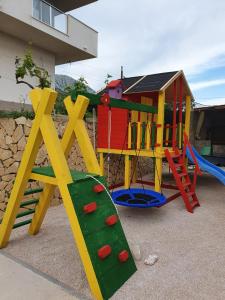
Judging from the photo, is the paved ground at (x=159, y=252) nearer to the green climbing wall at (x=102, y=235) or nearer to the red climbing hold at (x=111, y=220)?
the green climbing wall at (x=102, y=235)

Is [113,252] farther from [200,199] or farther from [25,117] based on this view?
[200,199]

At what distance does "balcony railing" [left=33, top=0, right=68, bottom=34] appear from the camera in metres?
9.35

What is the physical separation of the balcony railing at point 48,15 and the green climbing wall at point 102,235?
8653 mm

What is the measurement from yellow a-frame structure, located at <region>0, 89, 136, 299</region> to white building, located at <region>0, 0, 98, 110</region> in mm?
4877

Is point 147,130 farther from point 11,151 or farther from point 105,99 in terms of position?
point 11,151

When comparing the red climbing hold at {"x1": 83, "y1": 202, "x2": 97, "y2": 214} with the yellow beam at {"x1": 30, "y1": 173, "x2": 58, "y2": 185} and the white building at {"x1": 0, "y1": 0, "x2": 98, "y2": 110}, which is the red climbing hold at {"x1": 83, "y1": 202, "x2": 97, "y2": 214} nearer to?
the yellow beam at {"x1": 30, "y1": 173, "x2": 58, "y2": 185}

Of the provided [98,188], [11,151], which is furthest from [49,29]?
[98,188]

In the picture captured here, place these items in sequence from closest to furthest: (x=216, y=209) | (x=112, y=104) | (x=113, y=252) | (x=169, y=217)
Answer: (x=113, y=252) → (x=112, y=104) → (x=169, y=217) → (x=216, y=209)

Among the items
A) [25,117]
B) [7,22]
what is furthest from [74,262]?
[7,22]

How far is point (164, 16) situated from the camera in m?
6.51

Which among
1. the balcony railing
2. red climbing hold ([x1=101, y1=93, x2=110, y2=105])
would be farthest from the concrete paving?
the balcony railing

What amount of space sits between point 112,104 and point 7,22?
6.64 metres

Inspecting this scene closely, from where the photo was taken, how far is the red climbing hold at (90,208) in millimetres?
2480

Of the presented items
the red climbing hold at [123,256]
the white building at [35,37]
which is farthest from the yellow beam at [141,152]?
the red climbing hold at [123,256]
